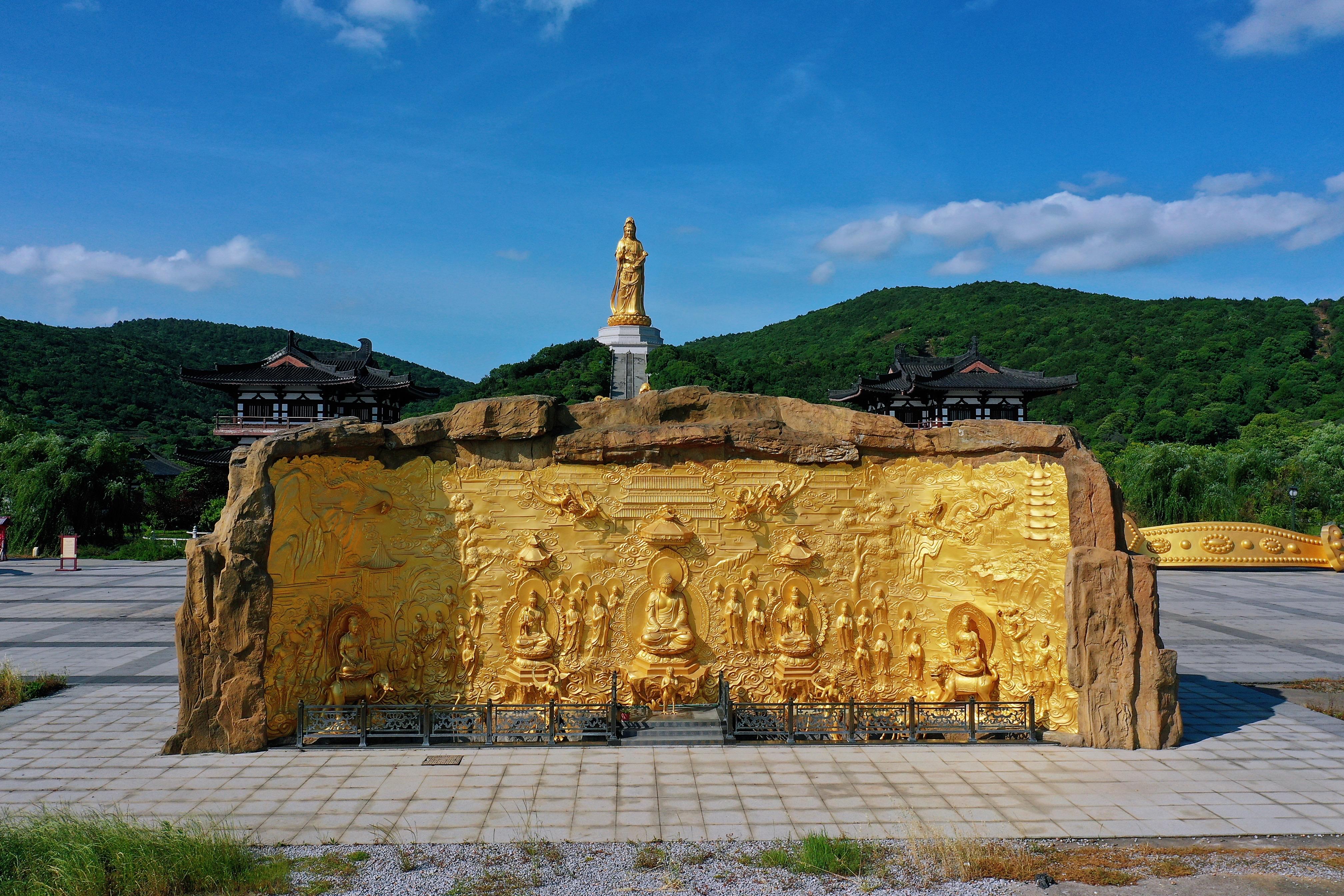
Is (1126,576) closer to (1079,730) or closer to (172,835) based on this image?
(1079,730)

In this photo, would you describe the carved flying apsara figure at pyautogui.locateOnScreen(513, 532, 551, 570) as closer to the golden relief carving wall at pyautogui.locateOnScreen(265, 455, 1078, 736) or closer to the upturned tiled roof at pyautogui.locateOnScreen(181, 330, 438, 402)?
the golden relief carving wall at pyautogui.locateOnScreen(265, 455, 1078, 736)

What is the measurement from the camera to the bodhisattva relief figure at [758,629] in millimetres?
9211

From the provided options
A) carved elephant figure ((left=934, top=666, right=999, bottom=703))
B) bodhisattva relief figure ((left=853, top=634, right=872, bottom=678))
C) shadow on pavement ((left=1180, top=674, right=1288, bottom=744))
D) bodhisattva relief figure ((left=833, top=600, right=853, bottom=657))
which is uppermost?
bodhisattva relief figure ((left=833, top=600, right=853, bottom=657))

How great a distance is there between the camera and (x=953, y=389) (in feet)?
104

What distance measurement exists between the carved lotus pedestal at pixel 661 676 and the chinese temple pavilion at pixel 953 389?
2339cm

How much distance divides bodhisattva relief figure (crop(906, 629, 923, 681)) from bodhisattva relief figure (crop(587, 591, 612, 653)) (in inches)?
131

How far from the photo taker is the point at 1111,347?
44.1m

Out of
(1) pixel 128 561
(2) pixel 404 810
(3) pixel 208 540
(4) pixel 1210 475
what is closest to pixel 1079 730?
(2) pixel 404 810

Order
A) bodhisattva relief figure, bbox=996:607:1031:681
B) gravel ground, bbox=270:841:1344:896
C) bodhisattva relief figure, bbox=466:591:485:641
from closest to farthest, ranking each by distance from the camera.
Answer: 1. gravel ground, bbox=270:841:1344:896
2. bodhisattva relief figure, bbox=996:607:1031:681
3. bodhisattva relief figure, bbox=466:591:485:641

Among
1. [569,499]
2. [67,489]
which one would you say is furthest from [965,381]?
[67,489]

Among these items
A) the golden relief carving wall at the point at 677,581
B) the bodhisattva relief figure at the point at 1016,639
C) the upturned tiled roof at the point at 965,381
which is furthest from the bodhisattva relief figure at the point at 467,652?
the upturned tiled roof at the point at 965,381

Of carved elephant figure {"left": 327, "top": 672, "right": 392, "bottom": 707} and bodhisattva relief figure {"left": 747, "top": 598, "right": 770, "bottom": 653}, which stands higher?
bodhisattva relief figure {"left": 747, "top": 598, "right": 770, "bottom": 653}

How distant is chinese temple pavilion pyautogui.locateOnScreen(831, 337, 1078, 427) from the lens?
1230 inches

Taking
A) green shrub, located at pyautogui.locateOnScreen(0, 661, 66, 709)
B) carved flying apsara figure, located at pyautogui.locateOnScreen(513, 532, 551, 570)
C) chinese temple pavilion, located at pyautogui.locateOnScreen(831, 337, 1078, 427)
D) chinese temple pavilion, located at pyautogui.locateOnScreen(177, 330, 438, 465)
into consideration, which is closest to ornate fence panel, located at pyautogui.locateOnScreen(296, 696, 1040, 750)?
carved flying apsara figure, located at pyautogui.locateOnScreen(513, 532, 551, 570)
